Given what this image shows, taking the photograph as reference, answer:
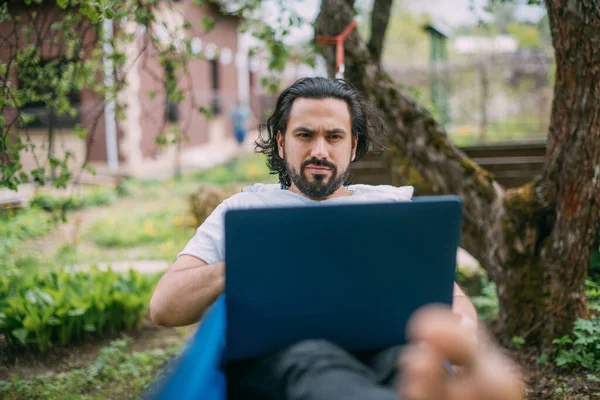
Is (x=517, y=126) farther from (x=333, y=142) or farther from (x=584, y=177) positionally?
(x=333, y=142)

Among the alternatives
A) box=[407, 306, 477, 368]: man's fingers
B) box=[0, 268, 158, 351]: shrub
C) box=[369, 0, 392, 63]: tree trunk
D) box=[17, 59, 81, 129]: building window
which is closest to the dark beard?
box=[407, 306, 477, 368]: man's fingers

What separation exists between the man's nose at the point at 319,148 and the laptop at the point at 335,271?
0.72m

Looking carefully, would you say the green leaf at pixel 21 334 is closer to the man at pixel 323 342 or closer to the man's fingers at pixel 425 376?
the man at pixel 323 342

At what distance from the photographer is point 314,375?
53.3 inches

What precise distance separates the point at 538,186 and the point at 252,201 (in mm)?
1840

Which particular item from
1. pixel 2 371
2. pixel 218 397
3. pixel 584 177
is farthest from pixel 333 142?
pixel 2 371

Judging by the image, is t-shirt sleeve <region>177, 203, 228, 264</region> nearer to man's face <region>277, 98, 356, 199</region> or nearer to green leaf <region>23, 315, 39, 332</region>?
man's face <region>277, 98, 356, 199</region>

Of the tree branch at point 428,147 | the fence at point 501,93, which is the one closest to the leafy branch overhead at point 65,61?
the tree branch at point 428,147

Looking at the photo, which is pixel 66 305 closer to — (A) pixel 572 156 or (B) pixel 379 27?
(B) pixel 379 27

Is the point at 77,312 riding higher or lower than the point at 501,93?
lower

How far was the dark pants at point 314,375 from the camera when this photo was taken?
1261 mm

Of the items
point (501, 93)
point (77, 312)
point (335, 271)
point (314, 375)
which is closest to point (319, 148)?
point (335, 271)

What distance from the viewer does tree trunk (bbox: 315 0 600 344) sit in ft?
9.39

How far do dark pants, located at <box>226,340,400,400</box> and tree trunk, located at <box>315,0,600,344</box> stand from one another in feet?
6.07
